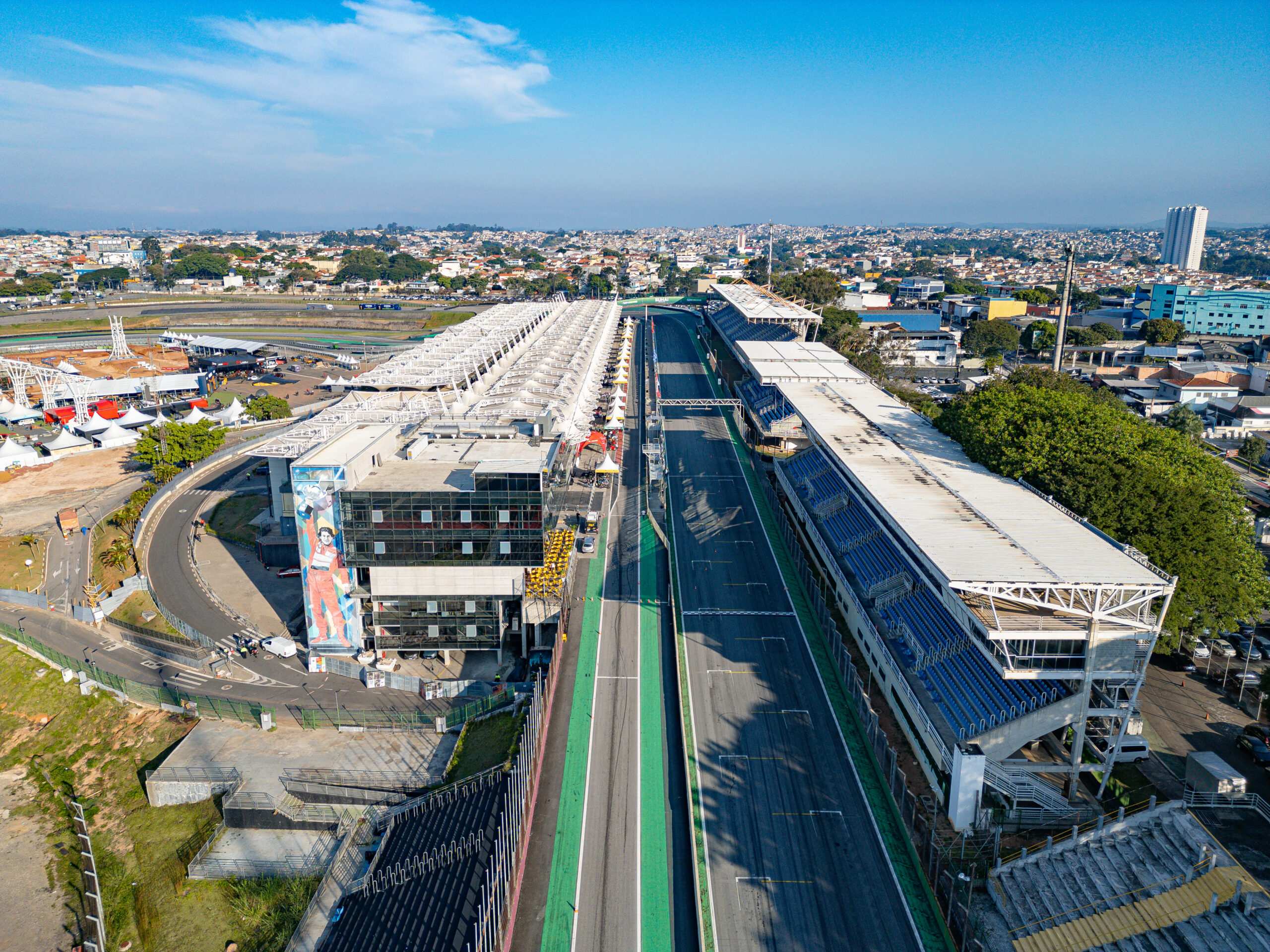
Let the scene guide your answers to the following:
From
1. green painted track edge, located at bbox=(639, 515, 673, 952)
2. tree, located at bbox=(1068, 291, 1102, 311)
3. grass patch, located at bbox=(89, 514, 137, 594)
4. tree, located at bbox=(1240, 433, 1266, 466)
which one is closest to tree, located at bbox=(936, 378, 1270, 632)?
green painted track edge, located at bbox=(639, 515, 673, 952)

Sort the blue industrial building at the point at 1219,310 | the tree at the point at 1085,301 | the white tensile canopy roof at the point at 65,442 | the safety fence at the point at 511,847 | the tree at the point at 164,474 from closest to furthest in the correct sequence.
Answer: the safety fence at the point at 511,847 → the tree at the point at 164,474 → the white tensile canopy roof at the point at 65,442 → the blue industrial building at the point at 1219,310 → the tree at the point at 1085,301

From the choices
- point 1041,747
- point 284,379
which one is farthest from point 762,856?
point 284,379

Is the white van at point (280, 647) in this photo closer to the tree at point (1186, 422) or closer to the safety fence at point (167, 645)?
the safety fence at point (167, 645)

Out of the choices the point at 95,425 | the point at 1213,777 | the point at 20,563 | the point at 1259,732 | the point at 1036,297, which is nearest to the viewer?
the point at 1213,777

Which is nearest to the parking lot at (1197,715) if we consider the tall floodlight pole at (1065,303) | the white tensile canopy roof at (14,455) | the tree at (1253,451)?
the tree at (1253,451)

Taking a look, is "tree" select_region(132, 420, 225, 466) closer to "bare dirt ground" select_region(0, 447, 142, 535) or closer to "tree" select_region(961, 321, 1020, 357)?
"bare dirt ground" select_region(0, 447, 142, 535)

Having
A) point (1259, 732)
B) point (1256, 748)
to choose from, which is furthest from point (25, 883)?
point (1259, 732)

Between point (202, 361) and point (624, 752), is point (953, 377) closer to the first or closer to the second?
point (624, 752)

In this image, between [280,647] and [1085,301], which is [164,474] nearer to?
[280,647]
